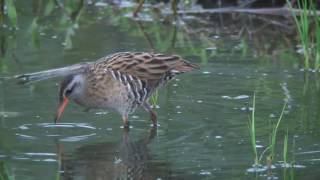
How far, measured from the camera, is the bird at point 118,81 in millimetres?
9141

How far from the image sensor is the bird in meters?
9.14

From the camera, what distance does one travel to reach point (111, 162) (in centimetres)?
792

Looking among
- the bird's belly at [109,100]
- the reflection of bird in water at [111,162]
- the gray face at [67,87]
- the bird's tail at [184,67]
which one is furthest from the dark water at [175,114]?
the bird's tail at [184,67]

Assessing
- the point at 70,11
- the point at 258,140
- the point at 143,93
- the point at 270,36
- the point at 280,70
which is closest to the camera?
the point at 258,140

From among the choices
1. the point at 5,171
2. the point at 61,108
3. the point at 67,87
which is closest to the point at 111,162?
the point at 5,171

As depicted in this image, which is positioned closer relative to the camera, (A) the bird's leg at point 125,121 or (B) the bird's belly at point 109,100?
(A) the bird's leg at point 125,121

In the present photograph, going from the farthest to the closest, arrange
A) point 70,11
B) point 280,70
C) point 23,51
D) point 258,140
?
1. point 70,11
2. point 23,51
3. point 280,70
4. point 258,140

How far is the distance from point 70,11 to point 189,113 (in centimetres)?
539

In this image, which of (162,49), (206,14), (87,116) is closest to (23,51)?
(162,49)

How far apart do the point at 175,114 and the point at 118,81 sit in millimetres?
633

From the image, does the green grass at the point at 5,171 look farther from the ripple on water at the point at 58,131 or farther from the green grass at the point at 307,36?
the green grass at the point at 307,36

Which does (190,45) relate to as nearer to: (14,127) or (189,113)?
(189,113)

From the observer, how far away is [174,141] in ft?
28.0

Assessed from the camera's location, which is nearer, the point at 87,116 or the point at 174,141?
the point at 174,141
